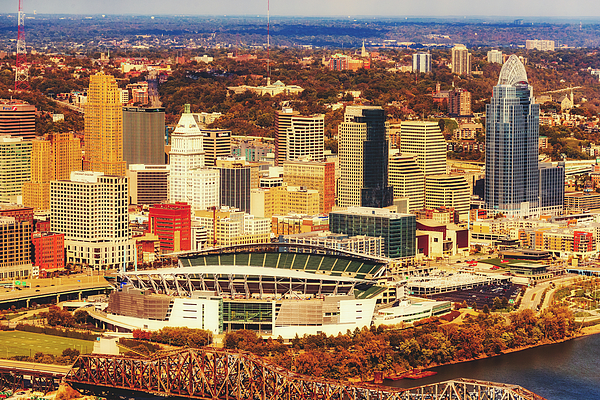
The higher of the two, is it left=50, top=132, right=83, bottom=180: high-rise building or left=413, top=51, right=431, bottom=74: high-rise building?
left=413, top=51, right=431, bottom=74: high-rise building

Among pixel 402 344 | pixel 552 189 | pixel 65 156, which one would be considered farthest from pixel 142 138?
pixel 402 344

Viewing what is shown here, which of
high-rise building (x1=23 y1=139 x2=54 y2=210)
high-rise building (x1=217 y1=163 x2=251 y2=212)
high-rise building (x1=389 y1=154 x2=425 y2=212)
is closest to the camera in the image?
high-rise building (x1=23 y1=139 x2=54 y2=210)

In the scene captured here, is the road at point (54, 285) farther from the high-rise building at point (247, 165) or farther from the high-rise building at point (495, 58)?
the high-rise building at point (495, 58)

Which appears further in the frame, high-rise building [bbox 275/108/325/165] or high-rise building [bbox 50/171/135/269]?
high-rise building [bbox 275/108/325/165]

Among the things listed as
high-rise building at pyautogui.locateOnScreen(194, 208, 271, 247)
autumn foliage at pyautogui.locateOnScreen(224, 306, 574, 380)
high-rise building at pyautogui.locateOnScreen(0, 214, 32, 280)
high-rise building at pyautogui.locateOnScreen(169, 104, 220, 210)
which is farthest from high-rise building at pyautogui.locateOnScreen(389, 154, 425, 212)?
autumn foliage at pyautogui.locateOnScreen(224, 306, 574, 380)

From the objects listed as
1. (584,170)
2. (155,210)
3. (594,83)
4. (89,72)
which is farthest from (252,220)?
(594,83)

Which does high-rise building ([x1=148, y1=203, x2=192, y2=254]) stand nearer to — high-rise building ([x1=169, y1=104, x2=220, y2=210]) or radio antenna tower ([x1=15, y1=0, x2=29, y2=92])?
high-rise building ([x1=169, y1=104, x2=220, y2=210])

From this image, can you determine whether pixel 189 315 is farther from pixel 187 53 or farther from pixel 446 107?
pixel 187 53
